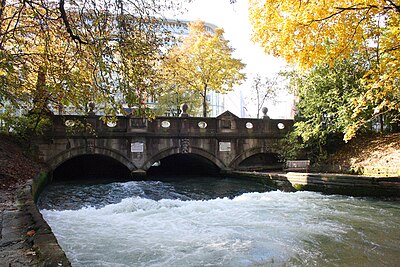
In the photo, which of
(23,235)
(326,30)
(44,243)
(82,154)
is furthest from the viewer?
(82,154)

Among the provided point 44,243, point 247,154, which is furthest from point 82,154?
point 44,243

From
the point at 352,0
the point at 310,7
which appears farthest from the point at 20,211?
the point at 352,0

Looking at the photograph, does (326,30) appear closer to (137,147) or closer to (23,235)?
(23,235)

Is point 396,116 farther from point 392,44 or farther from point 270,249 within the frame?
point 270,249

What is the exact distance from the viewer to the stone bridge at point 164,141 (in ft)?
43.9

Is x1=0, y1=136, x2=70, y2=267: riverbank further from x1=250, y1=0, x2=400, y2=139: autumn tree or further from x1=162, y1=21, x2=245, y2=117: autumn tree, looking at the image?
x1=162, y1=21, x2=245, y2=117: autumn tree

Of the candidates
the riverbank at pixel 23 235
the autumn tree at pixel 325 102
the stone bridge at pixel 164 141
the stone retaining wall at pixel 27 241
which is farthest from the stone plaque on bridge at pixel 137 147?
the stone retaining wall at pixel 27 241

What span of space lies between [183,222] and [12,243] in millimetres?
3876

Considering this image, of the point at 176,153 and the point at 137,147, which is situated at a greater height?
the point at 137,147

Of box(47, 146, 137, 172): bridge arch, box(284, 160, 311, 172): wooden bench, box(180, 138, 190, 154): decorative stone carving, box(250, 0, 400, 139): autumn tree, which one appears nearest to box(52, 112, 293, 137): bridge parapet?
box(180, 138, 190, 154): decorative stone carving

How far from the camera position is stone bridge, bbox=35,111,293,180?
13375 mm

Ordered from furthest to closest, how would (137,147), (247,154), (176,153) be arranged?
(247,154) < (176,153) < (137,147)

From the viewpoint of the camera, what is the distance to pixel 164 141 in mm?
14695

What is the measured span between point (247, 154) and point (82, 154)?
315 inches
